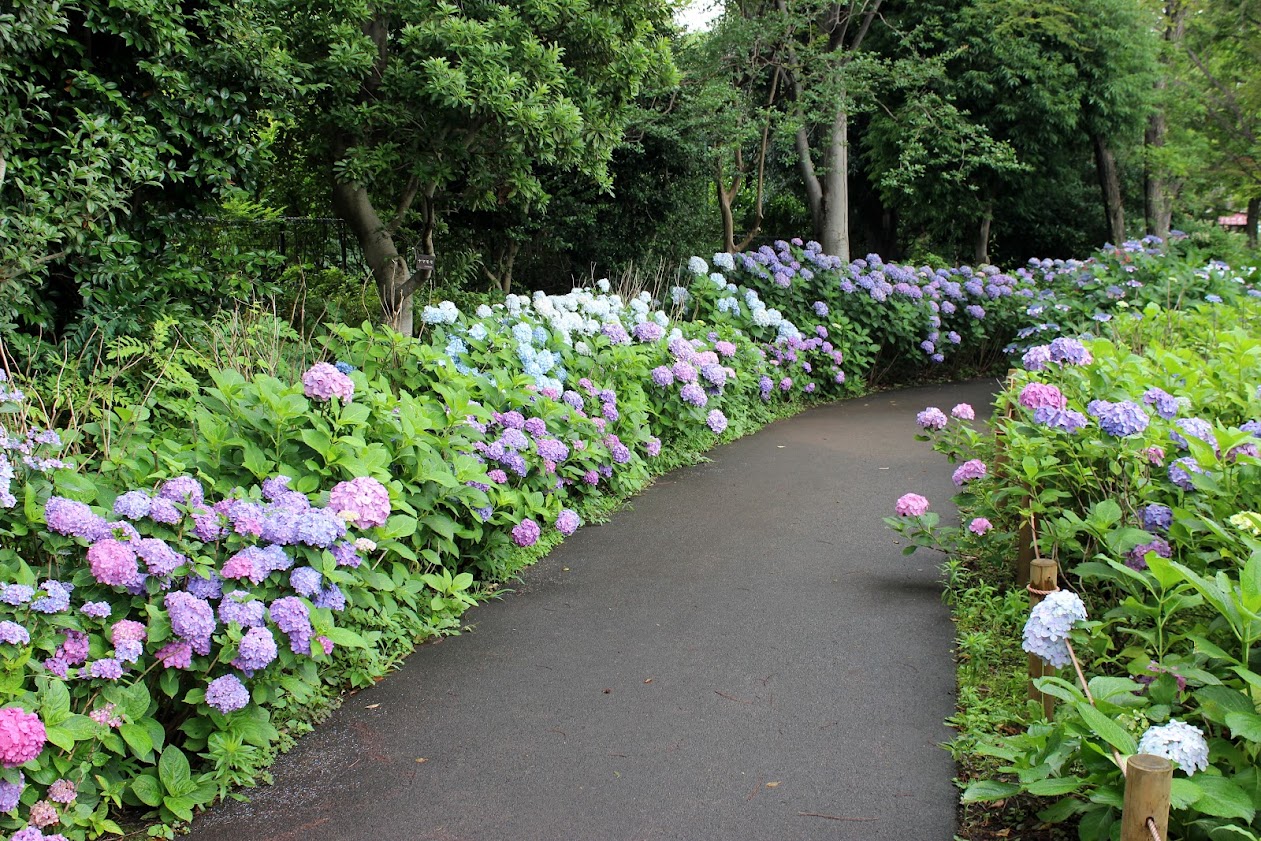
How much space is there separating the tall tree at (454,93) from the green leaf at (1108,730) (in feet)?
16.4

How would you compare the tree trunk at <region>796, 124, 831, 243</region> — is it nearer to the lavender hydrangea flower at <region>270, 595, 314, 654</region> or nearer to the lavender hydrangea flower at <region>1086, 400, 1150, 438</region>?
the lavender hydrangea flower at <region>1086, 400, 1150, 438</region>

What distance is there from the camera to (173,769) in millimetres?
3107

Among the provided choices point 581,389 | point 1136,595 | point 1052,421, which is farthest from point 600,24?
point 1136,595

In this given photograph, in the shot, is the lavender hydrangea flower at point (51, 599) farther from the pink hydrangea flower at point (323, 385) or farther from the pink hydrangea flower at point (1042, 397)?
the pink hydrangea flower at point (1042, 397)

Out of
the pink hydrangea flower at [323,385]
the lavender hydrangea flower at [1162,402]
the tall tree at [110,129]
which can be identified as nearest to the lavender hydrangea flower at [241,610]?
the pink hydrangea flower at [323,385]

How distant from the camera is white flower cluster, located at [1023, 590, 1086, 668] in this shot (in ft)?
8.97

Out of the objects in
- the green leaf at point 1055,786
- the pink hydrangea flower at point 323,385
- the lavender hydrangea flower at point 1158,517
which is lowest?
the green leaf at point 1055,786

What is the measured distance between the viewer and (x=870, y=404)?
417 inches

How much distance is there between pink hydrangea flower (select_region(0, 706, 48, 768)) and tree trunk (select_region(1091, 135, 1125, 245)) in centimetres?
1727

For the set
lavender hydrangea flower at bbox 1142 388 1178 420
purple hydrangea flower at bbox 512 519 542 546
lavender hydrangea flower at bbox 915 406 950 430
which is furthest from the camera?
lavender hydrangea flower at bbox 915 406 950 430

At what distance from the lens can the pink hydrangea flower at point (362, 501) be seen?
12.0 feet

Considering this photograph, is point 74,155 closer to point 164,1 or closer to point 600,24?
point 164,1

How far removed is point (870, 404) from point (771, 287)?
1.64 m

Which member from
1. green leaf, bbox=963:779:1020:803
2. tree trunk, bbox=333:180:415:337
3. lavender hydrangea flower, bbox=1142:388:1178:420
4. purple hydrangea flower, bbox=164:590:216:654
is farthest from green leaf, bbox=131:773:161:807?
tree trunk, bbox=333:180:415:337
